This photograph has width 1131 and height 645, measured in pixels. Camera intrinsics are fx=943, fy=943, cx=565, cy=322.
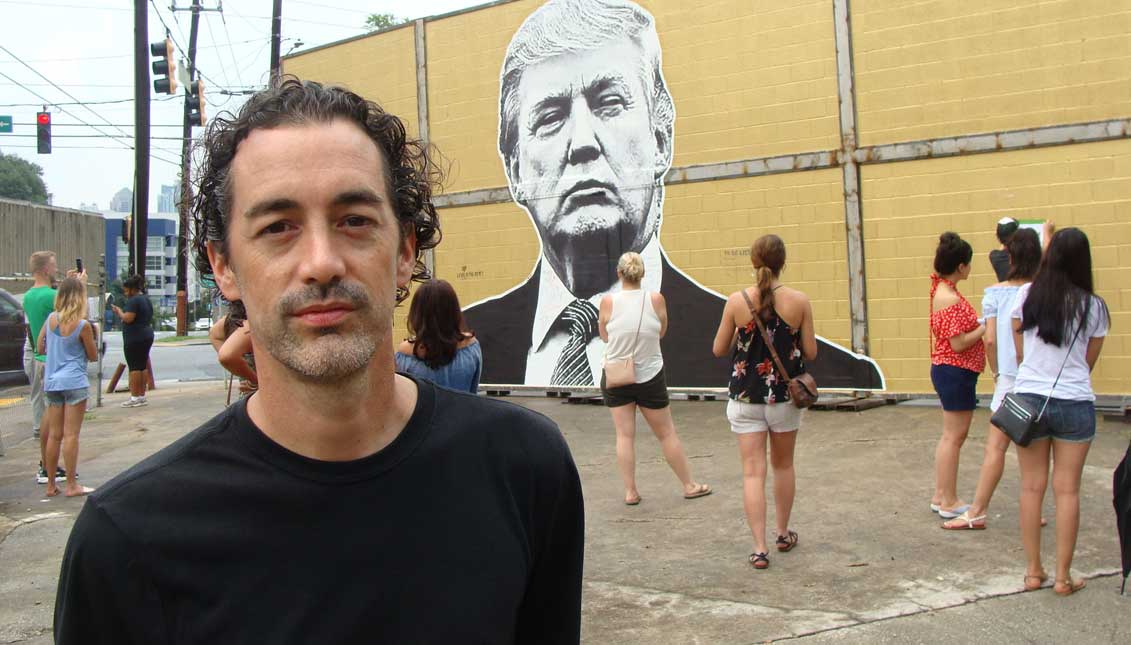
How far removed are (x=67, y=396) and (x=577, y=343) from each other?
5.71 metres

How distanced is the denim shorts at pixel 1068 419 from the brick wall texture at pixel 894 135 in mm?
4577

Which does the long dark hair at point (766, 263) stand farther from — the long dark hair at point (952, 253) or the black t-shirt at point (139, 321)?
the black t-shirt at point (139, 321)

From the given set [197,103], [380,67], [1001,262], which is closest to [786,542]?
[1001,262]

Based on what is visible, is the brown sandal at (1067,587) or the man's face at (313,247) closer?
the man's face at (313,247)

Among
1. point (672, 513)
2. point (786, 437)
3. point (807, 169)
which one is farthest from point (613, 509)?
point (807, 169)

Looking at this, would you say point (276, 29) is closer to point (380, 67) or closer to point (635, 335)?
point (380, 67)

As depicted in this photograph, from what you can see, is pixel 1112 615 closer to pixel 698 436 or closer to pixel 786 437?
pixel 786 437

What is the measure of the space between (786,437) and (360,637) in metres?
4.15

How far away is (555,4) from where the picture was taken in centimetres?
1134

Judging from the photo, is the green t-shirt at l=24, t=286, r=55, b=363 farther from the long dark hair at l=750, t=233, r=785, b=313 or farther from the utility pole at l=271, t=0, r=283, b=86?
the utility pole at l=271, t=0, r=283, b=86

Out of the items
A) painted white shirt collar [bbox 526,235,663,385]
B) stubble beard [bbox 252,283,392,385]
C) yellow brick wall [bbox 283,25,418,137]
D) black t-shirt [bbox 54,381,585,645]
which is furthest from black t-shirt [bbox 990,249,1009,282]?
yellow brick wall [bbox 283,25,418,137]

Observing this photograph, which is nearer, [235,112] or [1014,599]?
[235,112]

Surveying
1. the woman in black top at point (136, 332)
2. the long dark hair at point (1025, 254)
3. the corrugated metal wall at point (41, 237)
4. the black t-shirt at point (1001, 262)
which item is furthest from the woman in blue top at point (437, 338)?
the corrugated metal wall at point (41, 237)

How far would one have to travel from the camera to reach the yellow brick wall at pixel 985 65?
8.41 meters
